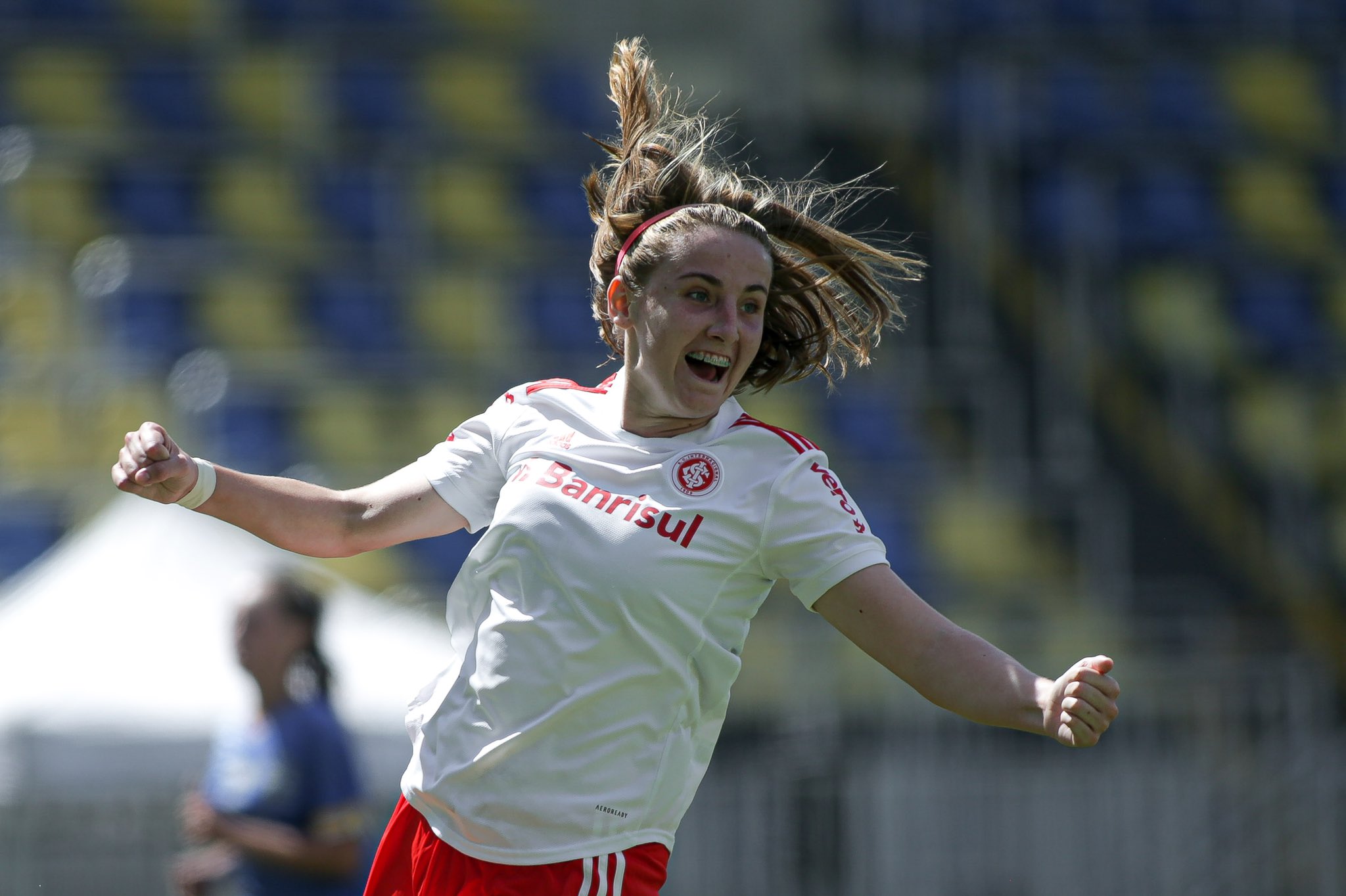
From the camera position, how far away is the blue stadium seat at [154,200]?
11961mm

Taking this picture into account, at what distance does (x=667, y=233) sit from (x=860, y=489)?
776 cm

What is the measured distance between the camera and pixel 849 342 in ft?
10.3

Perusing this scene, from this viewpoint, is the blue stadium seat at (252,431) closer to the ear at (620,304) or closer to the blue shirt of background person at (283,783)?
the blue shirt of background person at (283,783)

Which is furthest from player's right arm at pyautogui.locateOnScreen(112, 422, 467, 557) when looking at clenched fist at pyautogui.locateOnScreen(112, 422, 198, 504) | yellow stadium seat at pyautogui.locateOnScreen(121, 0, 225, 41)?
yellow stadium seat at pyautogui.locateOnScreen(121, 0, 225, 41)

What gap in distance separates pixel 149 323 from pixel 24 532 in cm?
182

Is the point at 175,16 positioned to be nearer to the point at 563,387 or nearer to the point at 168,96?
the point at 168,96

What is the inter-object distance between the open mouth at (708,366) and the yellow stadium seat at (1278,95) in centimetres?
1215

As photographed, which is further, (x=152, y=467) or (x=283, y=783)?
(x=283, y=783)

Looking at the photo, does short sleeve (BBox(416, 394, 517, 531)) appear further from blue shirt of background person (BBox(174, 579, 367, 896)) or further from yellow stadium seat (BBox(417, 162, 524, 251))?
yellow stadium seat (BBox(417, 162, 524, 251))

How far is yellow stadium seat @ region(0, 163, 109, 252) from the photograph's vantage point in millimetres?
11852

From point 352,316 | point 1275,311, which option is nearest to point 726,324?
point 352,316

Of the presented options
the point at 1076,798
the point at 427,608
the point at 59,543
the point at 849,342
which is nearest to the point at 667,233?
the point at 849,342

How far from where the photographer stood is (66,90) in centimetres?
1265

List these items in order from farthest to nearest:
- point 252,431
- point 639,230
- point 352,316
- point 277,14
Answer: point 277,14, point 352,316, point 252,431, point 639,230
